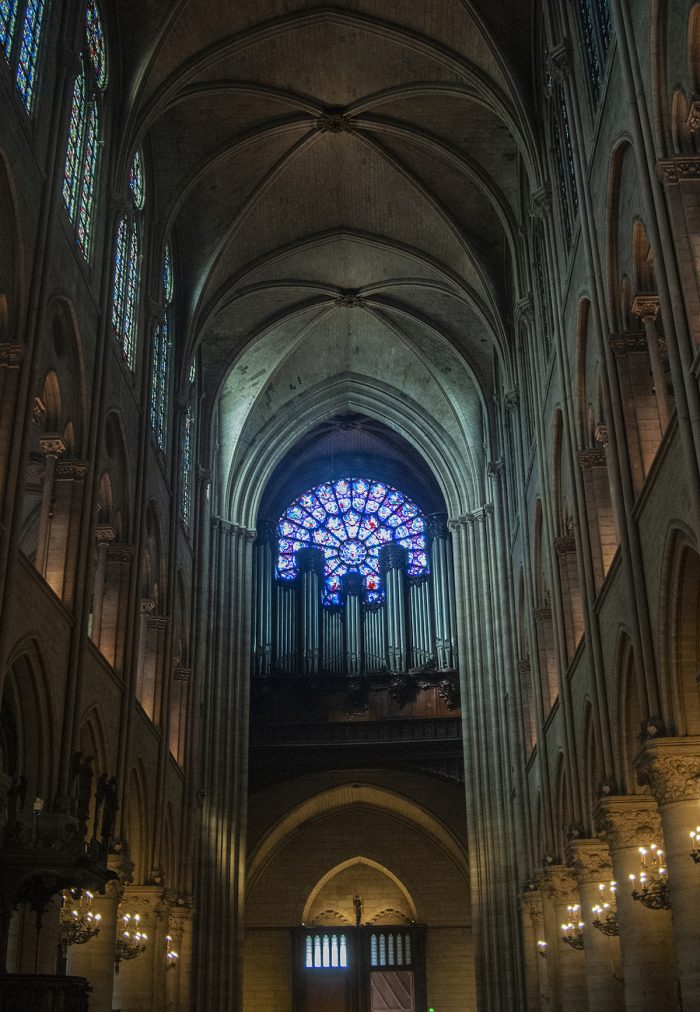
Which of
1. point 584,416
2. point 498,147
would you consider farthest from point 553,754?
point 498,147

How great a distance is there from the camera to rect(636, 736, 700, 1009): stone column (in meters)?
13.7

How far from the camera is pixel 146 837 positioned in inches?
993

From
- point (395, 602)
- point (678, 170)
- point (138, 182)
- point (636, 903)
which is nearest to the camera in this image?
point (678, 170)

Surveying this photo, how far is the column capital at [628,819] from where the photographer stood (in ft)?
56.9

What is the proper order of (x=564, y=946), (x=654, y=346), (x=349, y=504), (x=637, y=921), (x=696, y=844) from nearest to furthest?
(x=696, y=844) → (x=654, y=346) → (x=637, y=921) → (x=564, y=946) → (x=349, y=504)

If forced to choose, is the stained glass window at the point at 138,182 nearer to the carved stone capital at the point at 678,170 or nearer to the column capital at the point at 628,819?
the carved stone capital at the point at 678,170

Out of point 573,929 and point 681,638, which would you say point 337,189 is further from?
point 681,638

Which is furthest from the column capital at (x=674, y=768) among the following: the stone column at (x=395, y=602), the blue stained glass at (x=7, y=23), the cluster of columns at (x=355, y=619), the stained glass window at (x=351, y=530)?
the stained glass window at (x=351, y=530)

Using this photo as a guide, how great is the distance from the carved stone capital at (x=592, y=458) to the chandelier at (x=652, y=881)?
640 centimetres

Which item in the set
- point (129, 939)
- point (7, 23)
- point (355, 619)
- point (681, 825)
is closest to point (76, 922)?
point (129, 939)

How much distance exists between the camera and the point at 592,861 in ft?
66.2

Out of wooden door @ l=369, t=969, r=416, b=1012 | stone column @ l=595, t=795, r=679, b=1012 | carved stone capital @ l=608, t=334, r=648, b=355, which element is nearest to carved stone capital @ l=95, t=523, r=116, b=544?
carved stone capital @ l=608, t=334, r=648, b=355

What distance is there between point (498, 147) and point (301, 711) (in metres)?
20.0

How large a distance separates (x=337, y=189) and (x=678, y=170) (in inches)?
723
